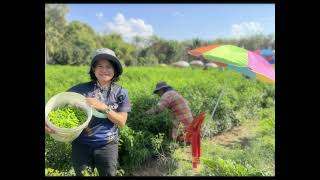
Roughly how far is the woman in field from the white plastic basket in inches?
3.8

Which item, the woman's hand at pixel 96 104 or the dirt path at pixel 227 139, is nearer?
the woman's hand at pixel 96 104

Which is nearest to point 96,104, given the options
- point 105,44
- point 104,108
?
point 104,108

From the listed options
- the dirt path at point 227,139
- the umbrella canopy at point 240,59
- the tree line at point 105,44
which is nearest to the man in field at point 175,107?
the dirt path at point 227,139

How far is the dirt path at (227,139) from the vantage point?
559 centimetres

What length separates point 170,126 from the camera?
6.15m

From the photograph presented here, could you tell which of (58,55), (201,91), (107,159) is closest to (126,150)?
(107,159)

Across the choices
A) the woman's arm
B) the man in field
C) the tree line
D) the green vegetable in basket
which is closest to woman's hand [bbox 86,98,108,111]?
the woman's arm

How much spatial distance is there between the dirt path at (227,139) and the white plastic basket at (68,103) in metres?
2.04

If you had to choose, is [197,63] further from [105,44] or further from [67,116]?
[67,116]

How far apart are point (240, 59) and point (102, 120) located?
7.90 ft

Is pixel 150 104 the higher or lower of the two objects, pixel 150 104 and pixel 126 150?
the higher

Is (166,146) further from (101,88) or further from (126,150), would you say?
(101,88)

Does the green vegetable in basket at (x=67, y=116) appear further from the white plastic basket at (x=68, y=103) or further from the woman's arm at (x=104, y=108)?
the woman's arm at (x=104, y=108)
